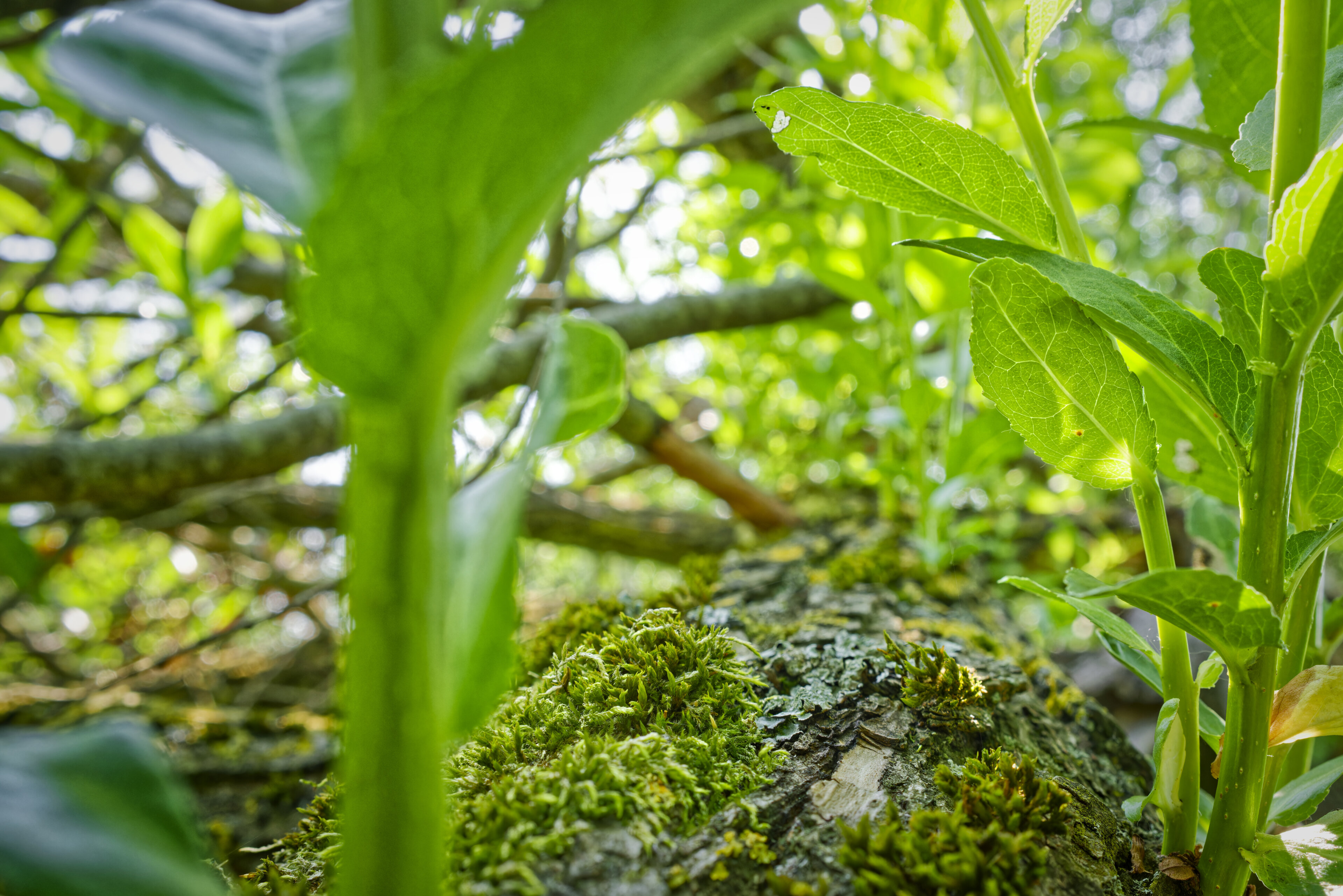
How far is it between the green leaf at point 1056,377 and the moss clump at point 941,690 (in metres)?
0.17

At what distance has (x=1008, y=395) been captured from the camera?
423mm

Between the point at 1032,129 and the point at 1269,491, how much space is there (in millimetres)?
269

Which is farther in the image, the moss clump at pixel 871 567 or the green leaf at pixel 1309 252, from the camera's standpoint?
the moss clump at pixel 871 567

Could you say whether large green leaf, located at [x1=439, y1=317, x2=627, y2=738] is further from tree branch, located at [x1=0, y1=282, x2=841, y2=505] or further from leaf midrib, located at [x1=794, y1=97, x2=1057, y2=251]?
tree branch, located at [x1=0, y1=282, x2=841, y2=505]

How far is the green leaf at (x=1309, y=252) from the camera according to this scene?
0.32 metres

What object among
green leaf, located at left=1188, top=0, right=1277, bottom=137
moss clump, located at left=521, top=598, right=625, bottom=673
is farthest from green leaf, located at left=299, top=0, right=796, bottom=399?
green leaf, located at left=1188, top=0, right=1277, bottom=137

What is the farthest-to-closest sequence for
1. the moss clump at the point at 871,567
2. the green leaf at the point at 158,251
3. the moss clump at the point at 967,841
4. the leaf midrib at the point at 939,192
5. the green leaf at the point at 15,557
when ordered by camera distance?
the green leaf at the point at 158,251
the green leaf at the point at 15,557
the moss clump at the point at 871,567
the leaf midrib at the point at 939,192
the moss clump at the point at 967,841

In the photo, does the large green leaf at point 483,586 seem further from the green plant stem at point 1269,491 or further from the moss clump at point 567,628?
the green plant stem at point 1269,491

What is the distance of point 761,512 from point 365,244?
1.17 metres

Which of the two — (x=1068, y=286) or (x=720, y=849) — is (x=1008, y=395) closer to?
(x=1068, y=286)

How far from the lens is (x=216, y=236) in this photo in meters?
1.26

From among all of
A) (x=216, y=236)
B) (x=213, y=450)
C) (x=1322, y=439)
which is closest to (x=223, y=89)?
(x=1322, y=439)

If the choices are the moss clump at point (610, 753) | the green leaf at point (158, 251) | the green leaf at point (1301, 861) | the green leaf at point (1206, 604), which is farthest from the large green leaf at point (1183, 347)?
the green leaf at point (158, 251)

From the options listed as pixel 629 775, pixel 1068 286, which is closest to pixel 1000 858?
pixel 629 775
